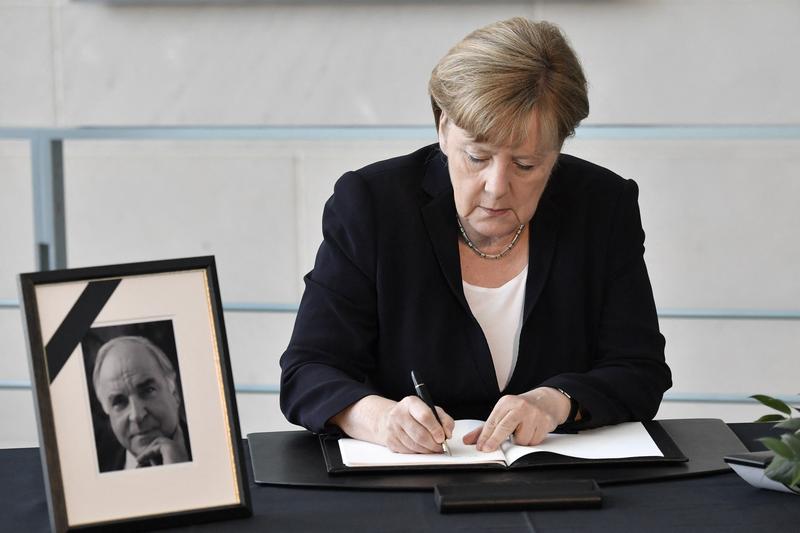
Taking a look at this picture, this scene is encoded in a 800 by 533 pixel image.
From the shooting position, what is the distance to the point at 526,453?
1389mm

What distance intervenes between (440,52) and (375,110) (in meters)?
0.27

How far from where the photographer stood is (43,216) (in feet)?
9.59

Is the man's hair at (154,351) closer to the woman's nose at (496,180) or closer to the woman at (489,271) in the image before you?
the woman at (489,271)

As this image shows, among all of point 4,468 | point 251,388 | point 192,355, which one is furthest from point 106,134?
point 192,355

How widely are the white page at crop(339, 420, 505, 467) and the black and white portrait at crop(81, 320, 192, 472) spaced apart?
0.94ft

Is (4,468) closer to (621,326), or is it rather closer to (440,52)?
(621,326)

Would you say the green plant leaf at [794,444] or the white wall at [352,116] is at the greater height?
the white wall at [352,116]

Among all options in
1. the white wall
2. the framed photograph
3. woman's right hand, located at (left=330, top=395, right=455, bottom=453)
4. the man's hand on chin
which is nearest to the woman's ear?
woman's right hand, located at (left=330, top=395, right=455, bottom=453)

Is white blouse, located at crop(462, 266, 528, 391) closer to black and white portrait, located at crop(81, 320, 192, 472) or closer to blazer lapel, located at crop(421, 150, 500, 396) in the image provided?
blazer lapel, located at crop(421, 150, 500, 396)

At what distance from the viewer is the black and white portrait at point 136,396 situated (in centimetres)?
113

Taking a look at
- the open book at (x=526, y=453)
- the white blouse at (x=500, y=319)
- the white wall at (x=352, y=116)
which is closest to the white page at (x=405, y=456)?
the open book at (x=526, y=453)

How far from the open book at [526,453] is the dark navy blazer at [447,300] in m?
0.16

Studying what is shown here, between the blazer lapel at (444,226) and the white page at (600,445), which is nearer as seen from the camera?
the white page at (600,445)

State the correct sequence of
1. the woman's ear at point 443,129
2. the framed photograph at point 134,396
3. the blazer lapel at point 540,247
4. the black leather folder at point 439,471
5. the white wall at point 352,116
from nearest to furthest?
the framed photograph at point 134,396, the black leather folder at point 439,471, the woman's ear at point 443,129, the blazer lapel at point 540,247, the white wall at point 352,116
